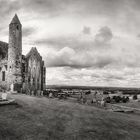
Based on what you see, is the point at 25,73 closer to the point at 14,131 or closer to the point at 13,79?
the point at 13,79

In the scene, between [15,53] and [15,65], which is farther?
[15,53]

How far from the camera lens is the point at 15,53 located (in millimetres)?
37469

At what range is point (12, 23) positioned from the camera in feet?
126

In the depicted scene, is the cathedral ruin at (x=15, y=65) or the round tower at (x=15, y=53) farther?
the cathedral ruin at (x=15, y=65)

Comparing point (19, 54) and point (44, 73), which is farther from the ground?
point (19, 54)

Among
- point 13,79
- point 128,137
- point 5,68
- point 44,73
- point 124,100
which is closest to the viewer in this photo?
point 128,137

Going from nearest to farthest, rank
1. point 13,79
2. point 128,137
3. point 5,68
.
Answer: point 128,137, point 13,79, point 5,68

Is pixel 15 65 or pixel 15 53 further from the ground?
pixel 15 53

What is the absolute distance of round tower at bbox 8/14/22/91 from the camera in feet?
119

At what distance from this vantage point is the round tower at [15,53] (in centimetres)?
3634

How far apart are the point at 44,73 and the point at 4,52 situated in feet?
48.1

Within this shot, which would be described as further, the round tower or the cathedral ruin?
the cathedral ruin

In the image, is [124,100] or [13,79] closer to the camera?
[124,100]

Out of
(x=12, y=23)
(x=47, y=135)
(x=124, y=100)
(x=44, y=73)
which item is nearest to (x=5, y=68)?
Answer: (x=12, y=23)
